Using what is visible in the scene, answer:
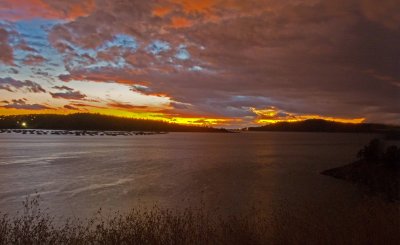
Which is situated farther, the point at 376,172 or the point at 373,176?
the point at 376,172

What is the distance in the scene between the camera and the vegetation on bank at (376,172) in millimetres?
47250

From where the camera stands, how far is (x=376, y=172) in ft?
176

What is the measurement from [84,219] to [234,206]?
43.9 ft

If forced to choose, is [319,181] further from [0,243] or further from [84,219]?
[0,243]

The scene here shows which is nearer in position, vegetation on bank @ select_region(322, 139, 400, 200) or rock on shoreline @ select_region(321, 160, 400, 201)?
rock on shoreline @ select_region(321, 160, 400, 201)

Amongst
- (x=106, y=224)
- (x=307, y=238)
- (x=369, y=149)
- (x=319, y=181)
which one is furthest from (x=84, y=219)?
(x=369, y=149)

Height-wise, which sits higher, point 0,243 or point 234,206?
point 0,243

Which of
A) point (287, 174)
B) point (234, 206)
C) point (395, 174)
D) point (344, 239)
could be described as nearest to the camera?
point (344, 239)

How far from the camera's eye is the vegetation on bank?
4725cm

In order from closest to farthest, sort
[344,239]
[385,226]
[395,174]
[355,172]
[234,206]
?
[344,239] → [385,226] → [234,206] → [395,174] → [355,172]

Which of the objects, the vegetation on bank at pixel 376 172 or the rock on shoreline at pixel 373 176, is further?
the vegetation on bank at pixel 376 172

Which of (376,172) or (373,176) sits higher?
(376,172)

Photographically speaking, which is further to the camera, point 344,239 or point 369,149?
point 369,149

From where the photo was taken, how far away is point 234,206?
113 ft
